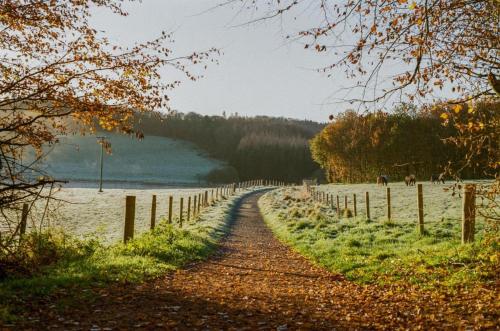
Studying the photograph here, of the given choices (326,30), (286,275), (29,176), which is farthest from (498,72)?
(29,176)

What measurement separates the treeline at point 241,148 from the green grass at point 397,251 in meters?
105

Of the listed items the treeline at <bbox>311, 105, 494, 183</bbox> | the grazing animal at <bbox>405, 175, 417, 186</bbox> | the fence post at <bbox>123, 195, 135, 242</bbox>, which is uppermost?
the treeline at <bbox>311, 105, 494, 183</bbox>

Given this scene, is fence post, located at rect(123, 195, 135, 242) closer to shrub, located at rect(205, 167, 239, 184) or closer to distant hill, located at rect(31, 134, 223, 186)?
distant hill, located at rect(31, 134, 223, 186)

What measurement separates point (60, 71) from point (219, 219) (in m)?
19.4

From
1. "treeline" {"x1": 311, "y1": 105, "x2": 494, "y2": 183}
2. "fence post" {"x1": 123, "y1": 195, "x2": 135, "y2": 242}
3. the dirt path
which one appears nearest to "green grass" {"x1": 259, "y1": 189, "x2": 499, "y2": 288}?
the dirt path

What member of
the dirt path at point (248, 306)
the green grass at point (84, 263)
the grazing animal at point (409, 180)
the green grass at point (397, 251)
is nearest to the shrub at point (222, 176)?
the grazing animal at point (409, 180)

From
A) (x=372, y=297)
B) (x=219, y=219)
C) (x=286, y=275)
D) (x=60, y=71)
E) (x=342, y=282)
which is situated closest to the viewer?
(x=372, y=297)

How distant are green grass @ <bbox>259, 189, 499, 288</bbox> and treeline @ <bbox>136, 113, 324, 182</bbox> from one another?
105 meters

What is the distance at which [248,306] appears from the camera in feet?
24.3

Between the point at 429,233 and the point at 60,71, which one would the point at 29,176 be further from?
the point at 429,233

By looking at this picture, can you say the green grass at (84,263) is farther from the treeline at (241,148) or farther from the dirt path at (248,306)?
the treeline at (241,148)

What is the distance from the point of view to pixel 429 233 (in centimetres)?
1559

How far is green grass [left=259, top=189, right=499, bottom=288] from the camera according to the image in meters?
9.00

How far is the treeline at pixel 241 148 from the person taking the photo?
14262 cm
